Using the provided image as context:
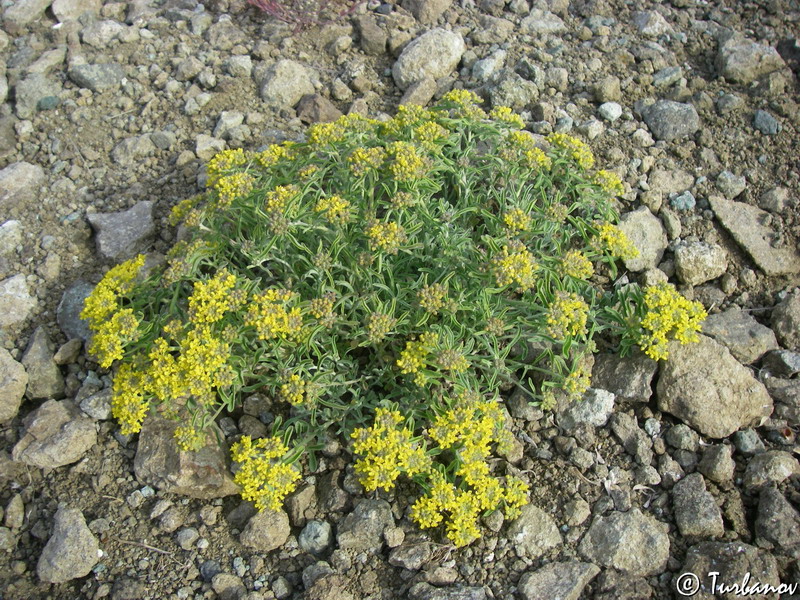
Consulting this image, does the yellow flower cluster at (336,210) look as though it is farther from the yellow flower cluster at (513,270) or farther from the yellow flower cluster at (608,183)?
A: the yellow flower cluster at (608,183)

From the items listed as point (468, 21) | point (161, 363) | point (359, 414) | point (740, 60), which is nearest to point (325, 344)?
point (359, 414)

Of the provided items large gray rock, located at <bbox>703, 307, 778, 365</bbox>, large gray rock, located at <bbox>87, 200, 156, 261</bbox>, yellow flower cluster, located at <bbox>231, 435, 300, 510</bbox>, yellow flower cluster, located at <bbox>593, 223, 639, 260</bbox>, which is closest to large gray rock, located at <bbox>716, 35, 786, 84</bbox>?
large gray rock, located at <bbox>703, 307, 778, 365</bbox>

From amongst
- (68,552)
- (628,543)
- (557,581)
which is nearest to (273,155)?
A: (68,552)

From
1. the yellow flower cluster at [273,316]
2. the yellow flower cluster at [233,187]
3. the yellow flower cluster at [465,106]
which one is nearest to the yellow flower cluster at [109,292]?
the yellow flower cluster at [233,187]

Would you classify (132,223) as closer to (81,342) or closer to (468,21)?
(81,342)

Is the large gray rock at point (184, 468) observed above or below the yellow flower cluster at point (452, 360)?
below

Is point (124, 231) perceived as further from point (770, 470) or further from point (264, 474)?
point (770, 470)
